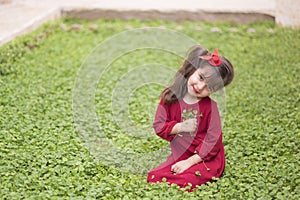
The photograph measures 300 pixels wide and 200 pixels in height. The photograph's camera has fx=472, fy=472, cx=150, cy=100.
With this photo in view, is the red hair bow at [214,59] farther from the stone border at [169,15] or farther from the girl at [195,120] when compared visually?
the stone border at [169,15]

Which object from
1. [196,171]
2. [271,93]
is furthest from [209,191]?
[271,93]

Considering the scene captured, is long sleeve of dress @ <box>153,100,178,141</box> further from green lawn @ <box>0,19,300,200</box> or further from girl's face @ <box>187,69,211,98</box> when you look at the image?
green lawn @ <box>0,19,300,200</box>

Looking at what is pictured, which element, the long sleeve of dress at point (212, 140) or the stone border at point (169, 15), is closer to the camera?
the long sleeve of dress at point (212, 140)

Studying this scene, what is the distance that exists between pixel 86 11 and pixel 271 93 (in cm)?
470

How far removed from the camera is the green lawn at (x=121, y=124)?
3.72 meters

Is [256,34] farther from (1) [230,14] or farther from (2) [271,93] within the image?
(2) [271,93]

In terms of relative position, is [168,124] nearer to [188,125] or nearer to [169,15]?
[188,125]

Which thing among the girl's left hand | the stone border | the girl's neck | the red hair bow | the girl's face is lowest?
the girl's left hand

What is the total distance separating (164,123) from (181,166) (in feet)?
1.24

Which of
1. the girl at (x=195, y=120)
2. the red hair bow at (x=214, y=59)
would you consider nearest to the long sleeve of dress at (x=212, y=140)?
the girl at (x=195, y=120)

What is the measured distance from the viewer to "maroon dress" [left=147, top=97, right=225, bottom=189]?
380 cm

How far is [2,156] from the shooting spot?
399cm

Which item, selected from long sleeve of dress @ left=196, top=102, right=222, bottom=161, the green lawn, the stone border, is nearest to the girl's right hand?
long sleeve of dress @ left=196, top=102, right=222, bottom=161

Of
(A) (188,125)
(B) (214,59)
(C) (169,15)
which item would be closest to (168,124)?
(A) (188,125)
